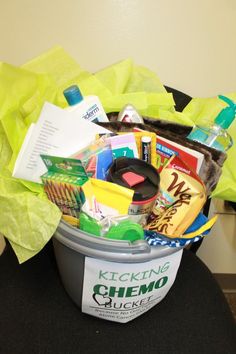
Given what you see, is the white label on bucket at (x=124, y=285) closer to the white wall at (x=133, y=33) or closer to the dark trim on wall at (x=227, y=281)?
the white wall at (x=133, y=33)

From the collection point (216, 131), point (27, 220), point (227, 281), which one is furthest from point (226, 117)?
point (227, 281)

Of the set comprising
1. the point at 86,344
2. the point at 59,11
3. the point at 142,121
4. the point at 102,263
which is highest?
the point at 59,11

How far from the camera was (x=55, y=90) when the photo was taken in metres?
0.63

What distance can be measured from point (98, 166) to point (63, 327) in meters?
0.28

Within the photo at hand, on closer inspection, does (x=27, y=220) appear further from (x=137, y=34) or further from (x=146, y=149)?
(x=137, y=34)

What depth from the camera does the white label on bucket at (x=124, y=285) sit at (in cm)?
48

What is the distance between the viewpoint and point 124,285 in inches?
19.2

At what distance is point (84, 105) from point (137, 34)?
257 mm

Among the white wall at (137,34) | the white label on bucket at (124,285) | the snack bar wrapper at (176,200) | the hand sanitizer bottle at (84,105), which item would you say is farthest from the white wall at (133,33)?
the white label on bucket at (124,285)

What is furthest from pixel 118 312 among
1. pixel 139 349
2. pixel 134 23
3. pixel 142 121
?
pixel 134 23

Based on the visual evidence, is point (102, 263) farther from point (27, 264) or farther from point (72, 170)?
point (27, 264)

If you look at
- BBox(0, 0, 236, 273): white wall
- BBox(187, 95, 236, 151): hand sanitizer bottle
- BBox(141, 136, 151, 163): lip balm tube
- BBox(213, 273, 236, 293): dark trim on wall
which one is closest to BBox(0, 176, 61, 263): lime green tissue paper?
BBox(141, 136, 151, 163): lip balm tube

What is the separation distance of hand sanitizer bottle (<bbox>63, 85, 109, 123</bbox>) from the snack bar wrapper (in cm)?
16

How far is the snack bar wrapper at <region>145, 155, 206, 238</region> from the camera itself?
0.47 m
